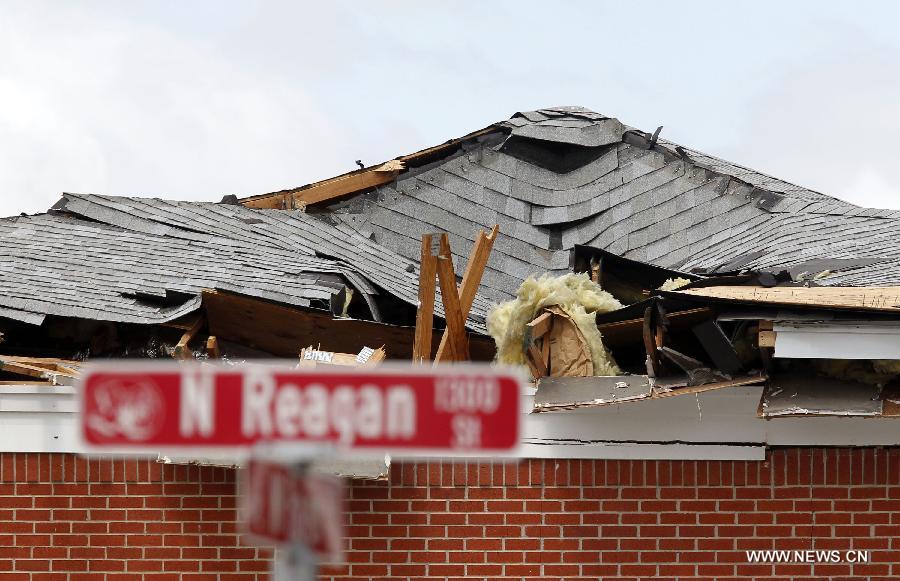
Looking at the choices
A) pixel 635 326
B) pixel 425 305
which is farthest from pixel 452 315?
pixel 635 326

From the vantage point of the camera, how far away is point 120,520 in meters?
8.71

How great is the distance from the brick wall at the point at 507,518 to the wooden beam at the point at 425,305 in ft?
2.64

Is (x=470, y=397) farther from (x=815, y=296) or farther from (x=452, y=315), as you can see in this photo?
(x=452, y=315)

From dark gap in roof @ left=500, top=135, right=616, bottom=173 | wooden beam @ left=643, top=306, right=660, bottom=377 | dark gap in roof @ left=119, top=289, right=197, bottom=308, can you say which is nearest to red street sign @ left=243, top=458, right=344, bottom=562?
wooden beam @ left=643, top=306, right=660, bottom=377

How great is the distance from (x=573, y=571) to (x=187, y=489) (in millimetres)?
2551

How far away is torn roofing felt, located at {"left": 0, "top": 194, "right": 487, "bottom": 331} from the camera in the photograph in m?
9.62

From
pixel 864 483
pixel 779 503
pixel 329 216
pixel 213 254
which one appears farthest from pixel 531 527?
pixel 329 216

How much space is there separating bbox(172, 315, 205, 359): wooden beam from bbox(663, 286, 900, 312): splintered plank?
11.1ft

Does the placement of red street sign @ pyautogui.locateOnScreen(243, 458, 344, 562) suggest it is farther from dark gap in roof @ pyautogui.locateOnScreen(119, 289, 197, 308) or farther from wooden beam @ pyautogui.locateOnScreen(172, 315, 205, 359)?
dark gap in roof @ pyautogui.locateOnScreen(119, 289, 197, 308)

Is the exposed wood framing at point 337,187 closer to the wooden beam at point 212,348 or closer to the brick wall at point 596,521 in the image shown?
the wooden beam at point 212,348

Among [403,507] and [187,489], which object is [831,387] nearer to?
[403,507]

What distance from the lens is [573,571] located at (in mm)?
8617

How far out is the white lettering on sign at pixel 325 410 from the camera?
11.2 ft

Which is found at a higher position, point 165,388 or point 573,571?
point 165,388
